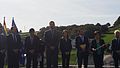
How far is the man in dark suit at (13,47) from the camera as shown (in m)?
17.4

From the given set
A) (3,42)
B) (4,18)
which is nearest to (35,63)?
(3,42)

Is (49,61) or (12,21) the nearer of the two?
(49,61)

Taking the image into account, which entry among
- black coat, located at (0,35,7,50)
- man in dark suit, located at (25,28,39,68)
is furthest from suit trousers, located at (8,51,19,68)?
man in dark suit, located at (25,28,39,68)

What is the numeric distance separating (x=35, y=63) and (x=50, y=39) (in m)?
1.31

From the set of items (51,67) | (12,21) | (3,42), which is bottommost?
(51,67)

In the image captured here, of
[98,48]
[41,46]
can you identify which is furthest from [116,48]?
[41,46]

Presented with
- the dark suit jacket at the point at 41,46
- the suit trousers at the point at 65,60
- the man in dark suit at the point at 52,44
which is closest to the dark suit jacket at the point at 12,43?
the dark suit jacket at the point at 41,46

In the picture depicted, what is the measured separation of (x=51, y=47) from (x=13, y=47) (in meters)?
1.69

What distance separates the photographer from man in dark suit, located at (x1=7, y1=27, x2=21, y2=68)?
17.4 meters

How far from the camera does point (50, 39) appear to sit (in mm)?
17516

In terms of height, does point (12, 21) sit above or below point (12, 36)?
above

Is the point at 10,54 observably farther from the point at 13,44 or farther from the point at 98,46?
the point at 98,46

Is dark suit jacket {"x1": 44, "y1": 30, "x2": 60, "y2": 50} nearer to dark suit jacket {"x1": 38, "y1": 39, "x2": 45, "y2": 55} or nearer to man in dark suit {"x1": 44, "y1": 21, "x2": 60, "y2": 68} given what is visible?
man in dark suit {"x1": 44, "y1": 21, "x2": 60, "y2": 68}

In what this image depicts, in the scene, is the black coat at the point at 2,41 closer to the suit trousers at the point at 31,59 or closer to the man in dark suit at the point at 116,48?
the suit trousers at the point at 31,59
